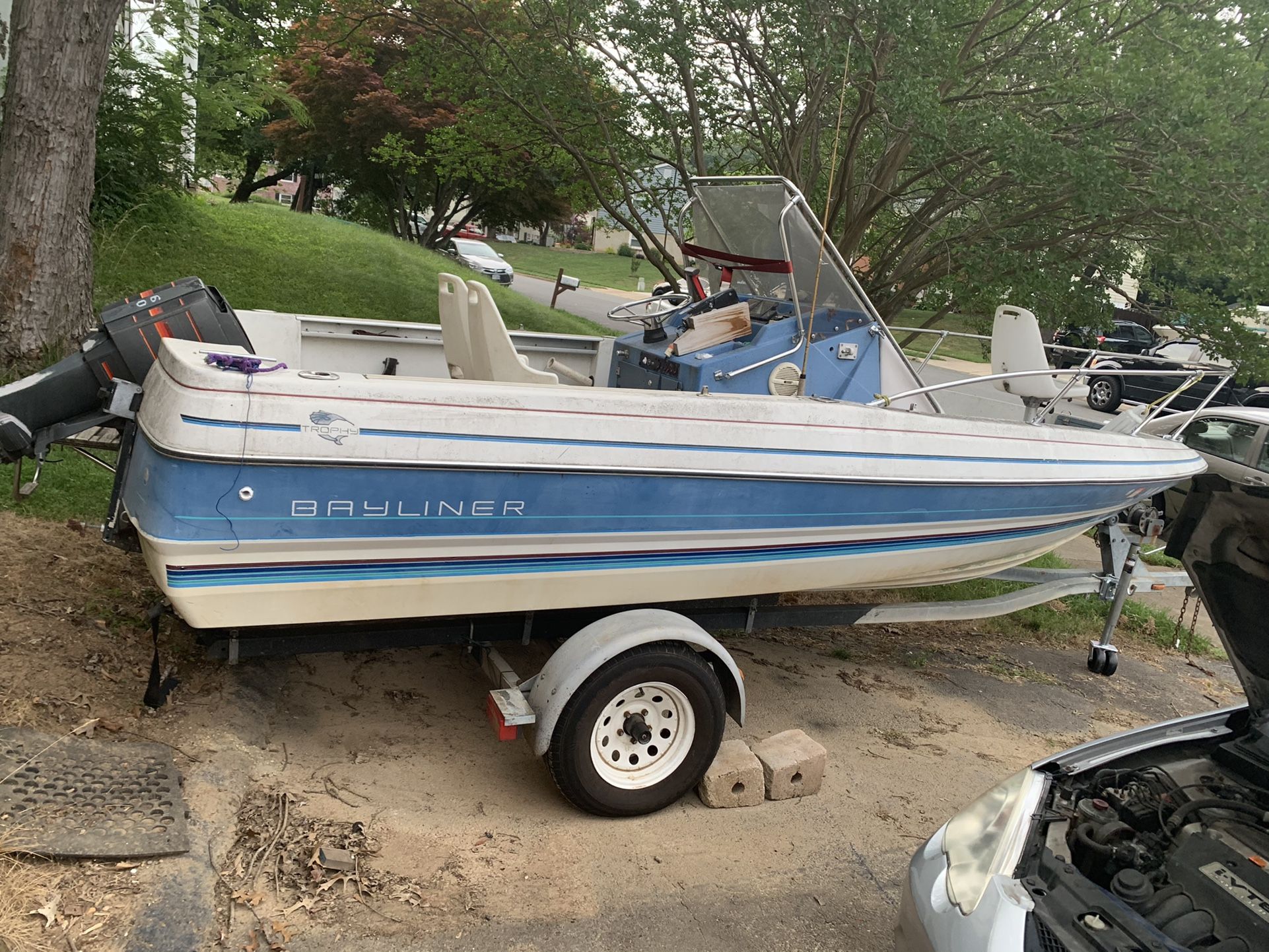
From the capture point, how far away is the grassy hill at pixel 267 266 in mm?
10539

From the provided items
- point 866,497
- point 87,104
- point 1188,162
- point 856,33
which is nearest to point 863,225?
point 856,33

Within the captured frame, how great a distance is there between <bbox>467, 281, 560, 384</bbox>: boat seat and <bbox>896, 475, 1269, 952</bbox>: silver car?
7.38 feet

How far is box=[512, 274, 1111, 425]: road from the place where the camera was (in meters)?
5.75

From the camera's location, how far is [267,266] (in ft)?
39.3

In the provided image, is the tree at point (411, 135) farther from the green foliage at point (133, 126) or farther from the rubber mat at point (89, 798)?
the rubber mat at point (89, 798)

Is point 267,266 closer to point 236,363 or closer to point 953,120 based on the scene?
point 953,120

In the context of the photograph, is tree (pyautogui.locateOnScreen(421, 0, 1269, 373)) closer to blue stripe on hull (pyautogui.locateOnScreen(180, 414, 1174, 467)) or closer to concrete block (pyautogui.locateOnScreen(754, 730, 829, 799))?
blue stripe on hull (pyautogui.locateOnScreen(180, 414, 1174, 467))

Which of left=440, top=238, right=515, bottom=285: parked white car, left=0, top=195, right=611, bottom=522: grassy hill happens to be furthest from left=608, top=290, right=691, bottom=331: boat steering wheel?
left=440, top=238, right=515, bottom=285: parked white car

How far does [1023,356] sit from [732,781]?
2950mm

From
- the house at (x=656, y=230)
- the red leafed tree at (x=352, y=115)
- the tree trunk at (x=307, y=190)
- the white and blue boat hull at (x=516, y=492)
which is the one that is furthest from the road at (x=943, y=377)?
the tree trunk at (x=307, y=190)

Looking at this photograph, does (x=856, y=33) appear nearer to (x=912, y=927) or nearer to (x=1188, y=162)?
(x=1188, y=162)

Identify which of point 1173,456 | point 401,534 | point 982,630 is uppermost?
point 1173,456

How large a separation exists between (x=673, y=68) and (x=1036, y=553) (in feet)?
16.7

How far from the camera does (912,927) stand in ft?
8.62
